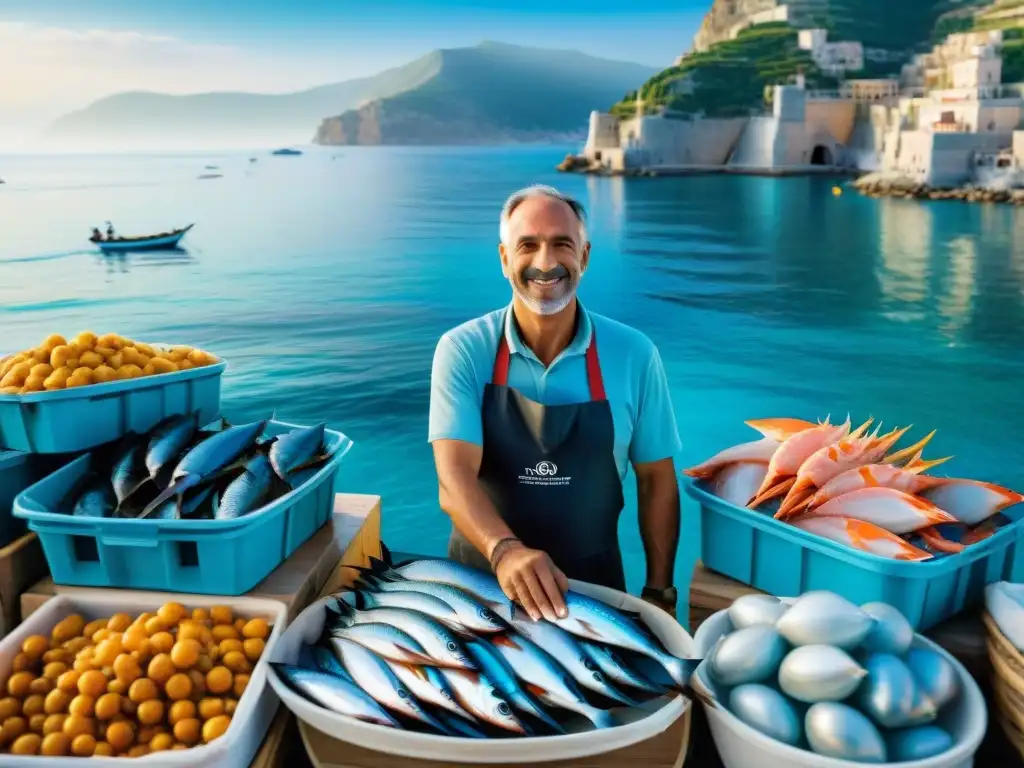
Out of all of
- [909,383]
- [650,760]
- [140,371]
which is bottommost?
[909,383]

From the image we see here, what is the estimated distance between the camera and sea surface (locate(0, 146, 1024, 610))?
12984 millimetres

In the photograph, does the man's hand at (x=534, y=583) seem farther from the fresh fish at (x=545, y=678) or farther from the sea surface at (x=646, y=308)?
the sea surface at (x=646, y=308)

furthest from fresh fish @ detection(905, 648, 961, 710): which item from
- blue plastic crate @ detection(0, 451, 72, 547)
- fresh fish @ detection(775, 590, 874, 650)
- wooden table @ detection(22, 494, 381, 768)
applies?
blue plastic crate @ detection(0, 451, 72, 547)

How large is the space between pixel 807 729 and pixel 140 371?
2511 millimetres

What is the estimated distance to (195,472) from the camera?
2.64 meters

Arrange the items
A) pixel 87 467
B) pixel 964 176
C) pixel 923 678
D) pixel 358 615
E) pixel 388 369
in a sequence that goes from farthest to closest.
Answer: pixel 964 176
pixel 388 369
pixel 87 467
pixel 358 615
pixel 923 678

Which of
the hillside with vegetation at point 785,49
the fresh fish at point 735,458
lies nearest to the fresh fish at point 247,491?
Answer: the fresh fish at point 735,458

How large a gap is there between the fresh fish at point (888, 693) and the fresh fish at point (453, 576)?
0.81m

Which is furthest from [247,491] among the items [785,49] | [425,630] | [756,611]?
[785,49]

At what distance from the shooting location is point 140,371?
3162 mm

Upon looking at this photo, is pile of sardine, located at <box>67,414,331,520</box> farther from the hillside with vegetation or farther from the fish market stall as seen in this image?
the hillside with vegetation

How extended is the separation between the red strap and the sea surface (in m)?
5.04

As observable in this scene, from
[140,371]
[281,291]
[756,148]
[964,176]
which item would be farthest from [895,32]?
[140,371]

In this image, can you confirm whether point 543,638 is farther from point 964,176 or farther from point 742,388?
point 964,176
